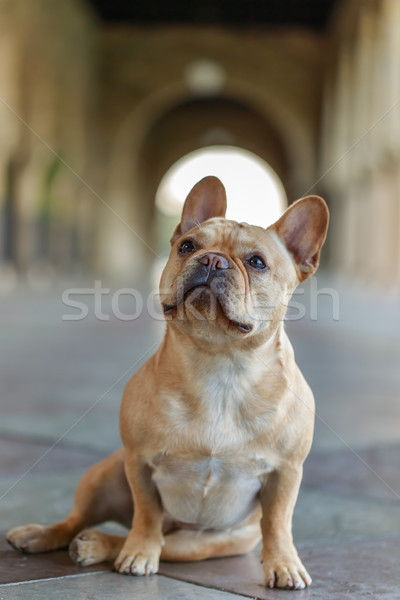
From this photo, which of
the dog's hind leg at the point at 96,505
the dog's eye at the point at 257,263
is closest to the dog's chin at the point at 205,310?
the dog's eye at the point at 257,263

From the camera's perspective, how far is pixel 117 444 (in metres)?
4.09

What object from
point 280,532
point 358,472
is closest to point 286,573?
point 280,532

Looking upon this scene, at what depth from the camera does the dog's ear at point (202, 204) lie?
2771 mm

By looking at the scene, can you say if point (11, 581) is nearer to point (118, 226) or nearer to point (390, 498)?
point (390, 498)

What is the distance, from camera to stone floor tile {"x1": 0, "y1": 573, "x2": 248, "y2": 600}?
221cm

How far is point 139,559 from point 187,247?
983 millimetres

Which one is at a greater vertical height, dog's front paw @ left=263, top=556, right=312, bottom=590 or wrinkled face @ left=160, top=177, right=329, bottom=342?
wrinkled face @ left=160, top=177, right=329, bottom=342

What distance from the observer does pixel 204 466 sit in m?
2.38

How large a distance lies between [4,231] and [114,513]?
65.5 feet

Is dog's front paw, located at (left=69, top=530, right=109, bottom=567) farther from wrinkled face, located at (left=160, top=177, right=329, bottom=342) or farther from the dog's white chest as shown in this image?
wrinkled face, located at (left=160, top=177, right=329, bottom=342)

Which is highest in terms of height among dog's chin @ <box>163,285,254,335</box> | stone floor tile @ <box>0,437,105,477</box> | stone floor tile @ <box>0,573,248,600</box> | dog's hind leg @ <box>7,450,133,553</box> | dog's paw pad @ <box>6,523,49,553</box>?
dog's chin @ <box>163,285,254,335</box>

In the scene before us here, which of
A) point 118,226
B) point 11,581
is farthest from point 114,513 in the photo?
point 118,226

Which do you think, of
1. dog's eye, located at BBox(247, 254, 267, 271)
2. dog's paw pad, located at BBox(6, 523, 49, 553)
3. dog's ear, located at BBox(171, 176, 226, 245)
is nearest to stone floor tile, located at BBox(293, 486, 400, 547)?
dog's paw pad, located at BBox(6, 523, 49, 553)

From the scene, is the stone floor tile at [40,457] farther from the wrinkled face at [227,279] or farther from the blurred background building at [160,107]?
the blurred background building at [160,107]
